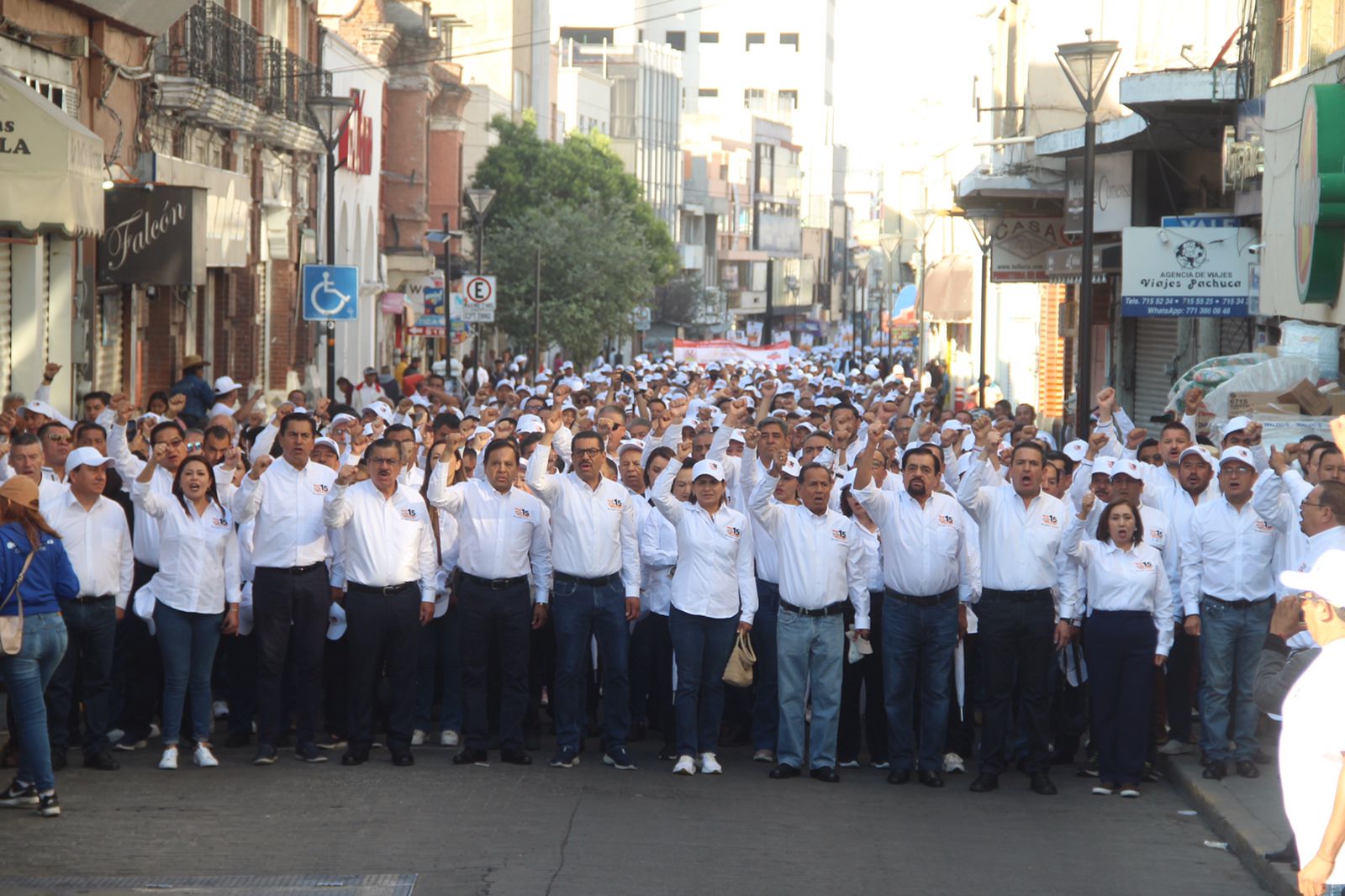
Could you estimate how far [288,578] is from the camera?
11.3 meters

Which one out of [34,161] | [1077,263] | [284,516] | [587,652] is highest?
[34,161]

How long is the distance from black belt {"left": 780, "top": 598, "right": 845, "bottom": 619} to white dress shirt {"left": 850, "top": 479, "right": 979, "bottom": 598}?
0.32 metres

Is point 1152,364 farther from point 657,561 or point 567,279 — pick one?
point 567,279

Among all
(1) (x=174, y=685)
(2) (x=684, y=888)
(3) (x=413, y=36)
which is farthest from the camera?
(3) (x=413, y=36)

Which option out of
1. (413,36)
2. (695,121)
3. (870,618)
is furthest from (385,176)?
(695,121)

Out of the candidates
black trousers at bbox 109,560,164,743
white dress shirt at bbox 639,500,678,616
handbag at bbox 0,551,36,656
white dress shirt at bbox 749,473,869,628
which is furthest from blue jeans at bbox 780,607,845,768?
handbag at bbox 0,551,36,656

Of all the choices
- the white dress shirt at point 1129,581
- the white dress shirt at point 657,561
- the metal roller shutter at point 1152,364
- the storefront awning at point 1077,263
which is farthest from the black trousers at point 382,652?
the metal roller shutter at point 1152,364

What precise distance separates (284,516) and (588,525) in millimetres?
1746

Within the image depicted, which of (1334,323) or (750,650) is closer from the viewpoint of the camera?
(750,650)

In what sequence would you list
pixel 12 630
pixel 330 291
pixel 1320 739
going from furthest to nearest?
1. pixel 330 291
2. pixel 12 630
3. pixel 1320 739

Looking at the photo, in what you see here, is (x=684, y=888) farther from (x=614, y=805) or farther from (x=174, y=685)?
(x=174, y=685)

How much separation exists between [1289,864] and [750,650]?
3.68 meters

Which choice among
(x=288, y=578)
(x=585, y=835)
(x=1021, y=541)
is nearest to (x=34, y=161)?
(x=288, y=578)

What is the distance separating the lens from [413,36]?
47688 mm
